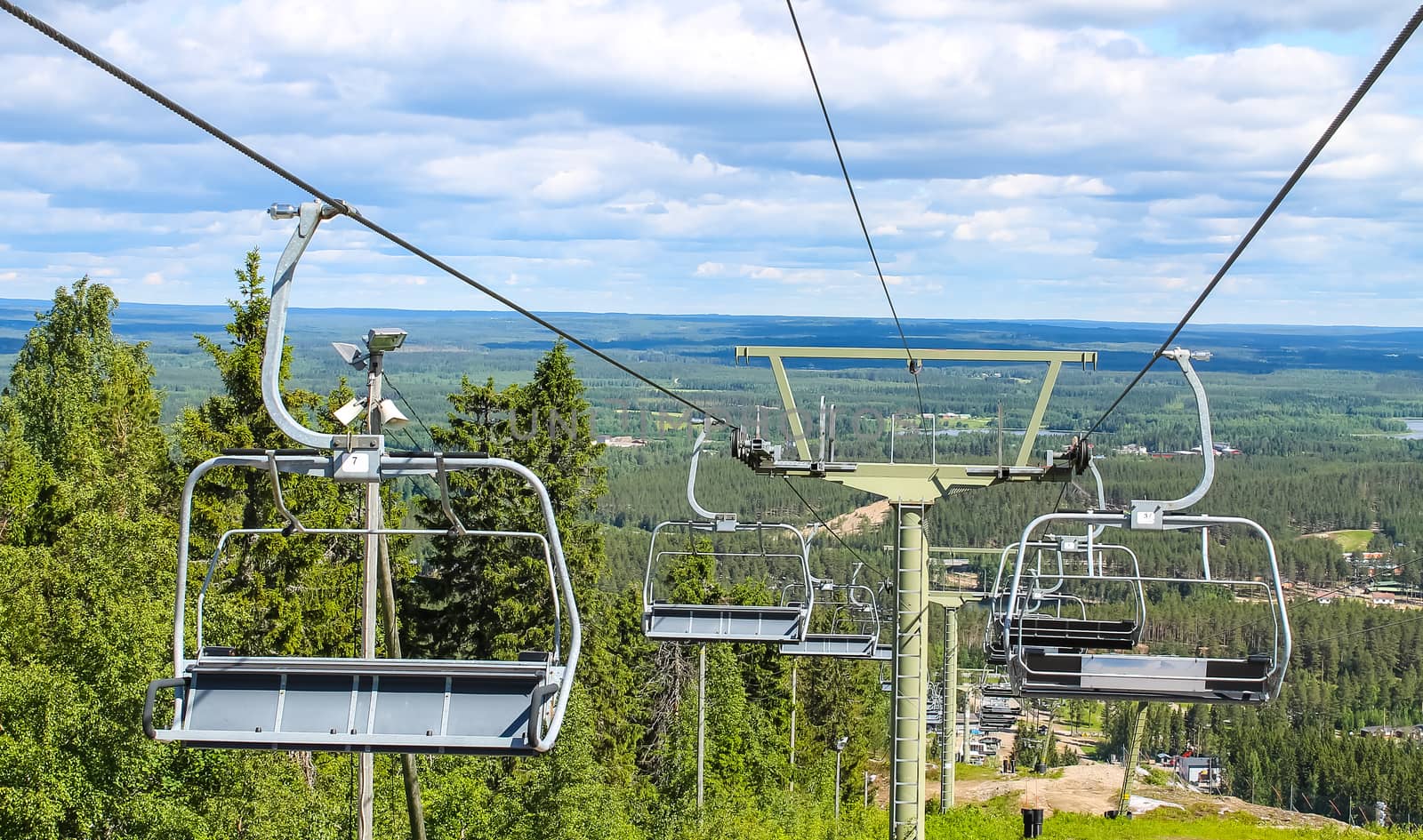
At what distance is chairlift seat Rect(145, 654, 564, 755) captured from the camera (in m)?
7.04

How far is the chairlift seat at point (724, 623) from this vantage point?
55.3ft

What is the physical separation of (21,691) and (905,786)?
11.6 m

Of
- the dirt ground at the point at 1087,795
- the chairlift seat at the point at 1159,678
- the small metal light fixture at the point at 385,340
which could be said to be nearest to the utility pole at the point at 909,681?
the chairlift seat at the point at 1159,678

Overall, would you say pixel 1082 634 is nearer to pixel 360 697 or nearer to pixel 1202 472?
pixel 1202 472

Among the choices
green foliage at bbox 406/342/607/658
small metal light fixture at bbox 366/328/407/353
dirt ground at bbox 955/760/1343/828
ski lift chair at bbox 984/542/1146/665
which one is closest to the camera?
ski lift chair at bbox 984/542/1146/665

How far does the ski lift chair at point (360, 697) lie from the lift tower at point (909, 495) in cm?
762

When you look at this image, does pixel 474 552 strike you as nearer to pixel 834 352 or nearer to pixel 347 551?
pixel 347 551

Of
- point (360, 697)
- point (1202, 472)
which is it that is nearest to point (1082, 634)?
point (1202, 472)

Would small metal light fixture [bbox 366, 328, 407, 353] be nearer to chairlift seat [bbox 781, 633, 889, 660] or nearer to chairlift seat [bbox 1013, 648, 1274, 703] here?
chairlift seat [bbox 1013, 648, 1274, 703]

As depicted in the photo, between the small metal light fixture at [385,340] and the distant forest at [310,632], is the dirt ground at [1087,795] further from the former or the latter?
the small metal light fixture at [385,340]

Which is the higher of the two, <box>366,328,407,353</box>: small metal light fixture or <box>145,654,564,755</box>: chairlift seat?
<box>366,328,407,353</box>: small metal light fixture

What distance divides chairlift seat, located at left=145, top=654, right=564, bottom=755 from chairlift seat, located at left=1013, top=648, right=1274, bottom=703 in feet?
13.3

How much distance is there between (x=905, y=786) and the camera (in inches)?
586

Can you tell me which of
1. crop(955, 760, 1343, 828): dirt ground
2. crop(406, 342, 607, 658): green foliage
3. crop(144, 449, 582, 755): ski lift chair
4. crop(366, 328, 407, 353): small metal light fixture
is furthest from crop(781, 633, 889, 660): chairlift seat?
crop(955, 760, 1343, 828): dirt ground
